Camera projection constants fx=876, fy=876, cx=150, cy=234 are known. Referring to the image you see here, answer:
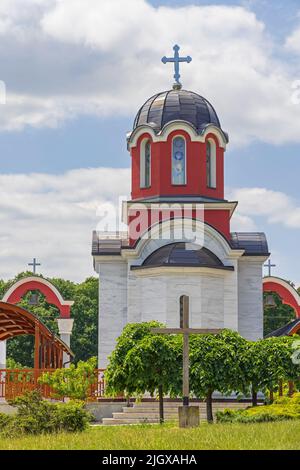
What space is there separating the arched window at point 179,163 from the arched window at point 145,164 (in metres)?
0.89

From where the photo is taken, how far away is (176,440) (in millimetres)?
11977

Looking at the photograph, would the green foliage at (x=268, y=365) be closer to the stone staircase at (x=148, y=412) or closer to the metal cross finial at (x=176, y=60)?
the stone staircase at (x=148, y=412)

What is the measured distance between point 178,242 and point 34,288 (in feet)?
21.6

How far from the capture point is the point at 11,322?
25656mm

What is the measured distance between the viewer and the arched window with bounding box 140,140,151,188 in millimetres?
29094

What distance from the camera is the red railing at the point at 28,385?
2194cm

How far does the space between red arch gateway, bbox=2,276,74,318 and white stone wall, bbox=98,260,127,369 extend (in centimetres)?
380

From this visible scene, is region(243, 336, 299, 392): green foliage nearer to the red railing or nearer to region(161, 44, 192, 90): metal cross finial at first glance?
the red railing

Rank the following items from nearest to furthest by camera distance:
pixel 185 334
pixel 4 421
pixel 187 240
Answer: pixel 4 421 < pixel 185 334 < pixel 187 240

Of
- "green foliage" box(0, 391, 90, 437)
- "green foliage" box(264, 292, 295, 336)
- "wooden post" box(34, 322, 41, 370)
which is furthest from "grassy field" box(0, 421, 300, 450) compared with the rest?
"green foliage" box(264, 292, 295, 336)

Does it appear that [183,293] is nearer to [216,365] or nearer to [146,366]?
[216,365]

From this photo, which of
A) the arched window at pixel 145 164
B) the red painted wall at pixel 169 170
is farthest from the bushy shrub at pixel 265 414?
the arched window at pixel 145 164

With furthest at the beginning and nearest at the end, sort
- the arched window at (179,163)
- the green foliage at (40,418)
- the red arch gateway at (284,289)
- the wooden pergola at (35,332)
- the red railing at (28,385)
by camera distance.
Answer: the red arch gateway at (284,289)
the arched window at (179,163)
the wooden pergola at (35,332)
the red railing at (28,385)
the green foliage at (40,418)

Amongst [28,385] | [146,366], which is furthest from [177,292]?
[146,366]
